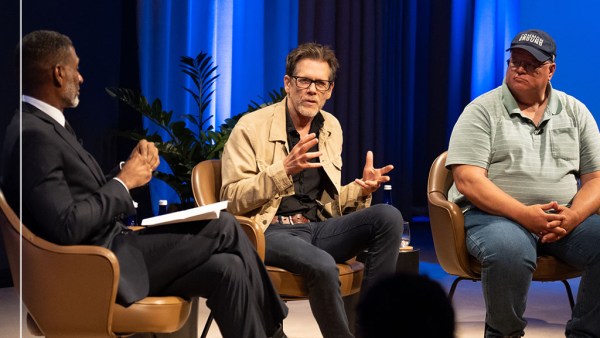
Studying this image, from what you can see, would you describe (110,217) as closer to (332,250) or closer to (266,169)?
(266,169)

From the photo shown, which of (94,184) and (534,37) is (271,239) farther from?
(534,37)

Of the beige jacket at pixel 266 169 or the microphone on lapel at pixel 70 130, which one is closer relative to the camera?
the microphone on lapel at pixel 70 130

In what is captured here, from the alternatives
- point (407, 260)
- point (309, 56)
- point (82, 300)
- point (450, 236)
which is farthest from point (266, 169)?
point (407, 260)

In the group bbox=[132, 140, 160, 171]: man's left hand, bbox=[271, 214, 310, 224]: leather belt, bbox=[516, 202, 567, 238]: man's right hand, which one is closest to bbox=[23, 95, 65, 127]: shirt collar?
bbox=[132, 140, 160, 171]: man's left hand

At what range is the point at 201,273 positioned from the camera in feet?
8.79

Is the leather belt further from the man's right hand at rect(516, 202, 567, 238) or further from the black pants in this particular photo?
the man's right hand at rect(516, 202, 567, 238)

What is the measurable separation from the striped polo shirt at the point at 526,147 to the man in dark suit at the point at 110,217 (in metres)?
1.10

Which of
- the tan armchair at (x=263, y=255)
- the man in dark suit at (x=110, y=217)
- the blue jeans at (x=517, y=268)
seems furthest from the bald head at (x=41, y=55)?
the blue jeans at (x=517, y=268)

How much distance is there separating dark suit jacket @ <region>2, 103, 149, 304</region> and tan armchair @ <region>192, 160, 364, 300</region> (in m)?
0.49

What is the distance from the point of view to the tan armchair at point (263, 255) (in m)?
3.03

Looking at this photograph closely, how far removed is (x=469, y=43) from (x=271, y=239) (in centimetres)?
466

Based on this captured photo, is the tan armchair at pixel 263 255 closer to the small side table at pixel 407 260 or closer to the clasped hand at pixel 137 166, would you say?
the clasped hand at pixel 137 166

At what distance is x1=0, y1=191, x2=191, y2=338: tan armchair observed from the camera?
225 cm

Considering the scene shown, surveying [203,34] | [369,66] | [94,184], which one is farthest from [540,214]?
[369,66]
